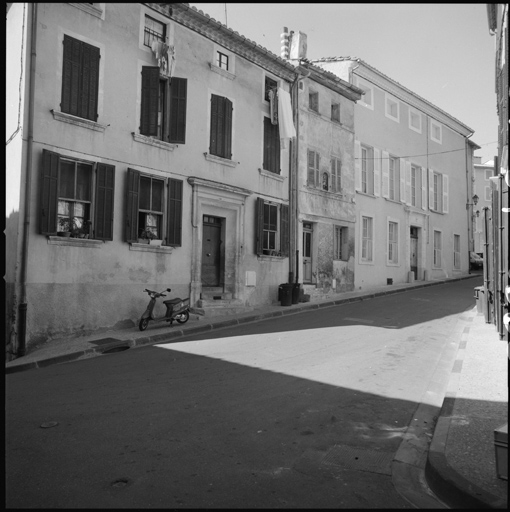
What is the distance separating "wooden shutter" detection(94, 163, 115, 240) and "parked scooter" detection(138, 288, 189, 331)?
1.74 meters

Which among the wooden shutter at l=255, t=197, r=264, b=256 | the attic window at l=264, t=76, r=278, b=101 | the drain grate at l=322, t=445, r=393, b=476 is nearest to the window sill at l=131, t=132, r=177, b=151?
the wooden shutter at l=255, t=197, r=264, b=256

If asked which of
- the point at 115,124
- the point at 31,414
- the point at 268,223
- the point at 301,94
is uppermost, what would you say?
the point at 301,94

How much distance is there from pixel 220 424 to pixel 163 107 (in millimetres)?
10074

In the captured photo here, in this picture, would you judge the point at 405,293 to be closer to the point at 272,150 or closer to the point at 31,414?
the point at 272,150

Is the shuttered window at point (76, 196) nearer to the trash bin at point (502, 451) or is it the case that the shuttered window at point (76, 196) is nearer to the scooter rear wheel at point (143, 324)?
the scooter rear wheel at point (143, 324)

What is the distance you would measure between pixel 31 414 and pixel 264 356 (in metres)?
3.99

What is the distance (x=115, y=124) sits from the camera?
463 inches

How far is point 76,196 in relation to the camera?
11.0 meters

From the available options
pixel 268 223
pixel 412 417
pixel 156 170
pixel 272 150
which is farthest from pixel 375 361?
pixel 272 150

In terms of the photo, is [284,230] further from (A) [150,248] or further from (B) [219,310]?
(A) [150,248]

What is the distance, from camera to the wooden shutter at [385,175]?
22.1 m

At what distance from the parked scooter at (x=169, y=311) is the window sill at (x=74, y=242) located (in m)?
1.62

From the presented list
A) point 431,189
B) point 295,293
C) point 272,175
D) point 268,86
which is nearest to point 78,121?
point 272,175

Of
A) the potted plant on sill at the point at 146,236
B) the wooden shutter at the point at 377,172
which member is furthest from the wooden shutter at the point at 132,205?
the wooden shutter at the point at 377,172
